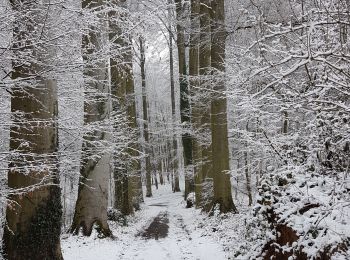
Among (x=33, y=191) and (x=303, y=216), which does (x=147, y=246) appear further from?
(x=303, y=216)

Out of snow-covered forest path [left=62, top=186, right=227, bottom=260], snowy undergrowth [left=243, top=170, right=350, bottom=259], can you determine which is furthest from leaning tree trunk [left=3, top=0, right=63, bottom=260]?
snowy undergrowth [left=243, top=170, right=350, bottom=259]

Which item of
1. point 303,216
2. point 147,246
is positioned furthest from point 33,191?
point 147,246

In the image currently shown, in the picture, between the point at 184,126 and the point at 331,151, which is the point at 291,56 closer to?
the point at 331,151

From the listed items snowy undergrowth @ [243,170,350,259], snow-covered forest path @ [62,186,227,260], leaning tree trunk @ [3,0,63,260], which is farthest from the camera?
snow-covered forest path @ [62,186,227,260]

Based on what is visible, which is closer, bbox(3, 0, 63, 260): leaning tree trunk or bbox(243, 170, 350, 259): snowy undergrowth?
bbox(243, 170, 350, 259): snowy undergrowth

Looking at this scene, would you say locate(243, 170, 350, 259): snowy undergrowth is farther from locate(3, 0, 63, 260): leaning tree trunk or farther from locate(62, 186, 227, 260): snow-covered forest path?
locate(3, 0, 63, 260): leaning tree trunk

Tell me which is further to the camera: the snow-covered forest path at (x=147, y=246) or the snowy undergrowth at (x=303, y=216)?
the snow-covered forest path at (x=147, y=246)

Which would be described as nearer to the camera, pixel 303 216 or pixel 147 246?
pixel 303 216

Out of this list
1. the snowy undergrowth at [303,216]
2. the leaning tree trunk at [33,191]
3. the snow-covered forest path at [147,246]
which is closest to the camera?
the snowy undergrowth at [303,216]

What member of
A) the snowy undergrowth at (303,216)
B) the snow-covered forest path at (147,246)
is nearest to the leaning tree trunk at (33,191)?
the snow-covered forest path at (147,246)

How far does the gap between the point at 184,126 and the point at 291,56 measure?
1724 cm

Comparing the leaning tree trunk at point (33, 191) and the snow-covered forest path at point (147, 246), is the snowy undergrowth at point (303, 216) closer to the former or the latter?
the snow-covered forest path at point (147, 246)

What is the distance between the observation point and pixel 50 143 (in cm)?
661

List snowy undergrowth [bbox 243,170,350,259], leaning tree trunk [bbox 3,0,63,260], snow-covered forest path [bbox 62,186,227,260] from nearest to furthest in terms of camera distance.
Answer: snowy undergrowth [bbox 243,170,350,259] < leaning tree trunk [bbox 3,0,63,260] < snow-covered forest path [bbox 62,186,227,260]
